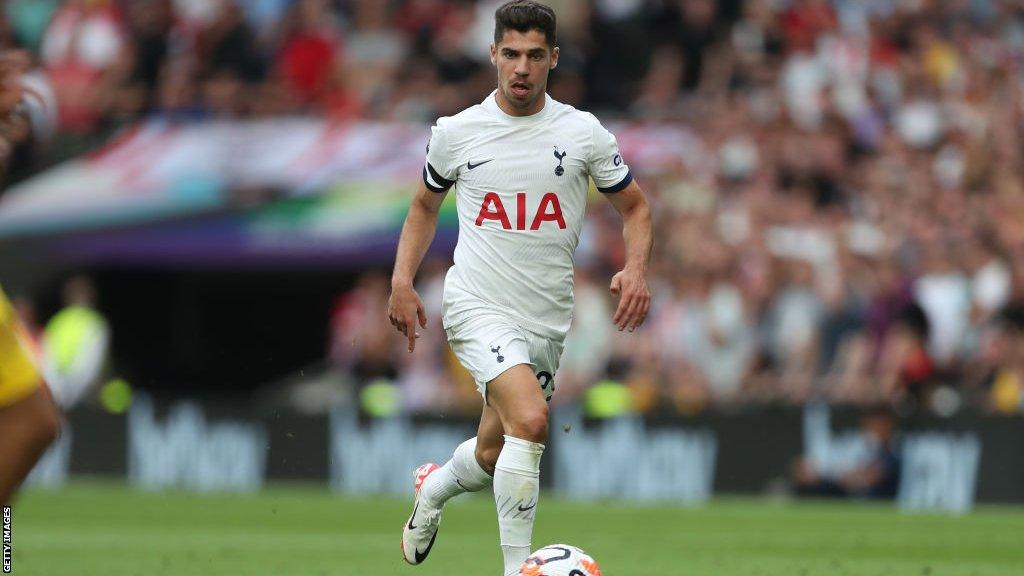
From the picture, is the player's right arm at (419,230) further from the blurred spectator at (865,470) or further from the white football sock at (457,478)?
the blurred spectator at (865,470)

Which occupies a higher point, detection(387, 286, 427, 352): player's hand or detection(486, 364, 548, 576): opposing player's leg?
detection(387, 286, 427, 352): player's hand

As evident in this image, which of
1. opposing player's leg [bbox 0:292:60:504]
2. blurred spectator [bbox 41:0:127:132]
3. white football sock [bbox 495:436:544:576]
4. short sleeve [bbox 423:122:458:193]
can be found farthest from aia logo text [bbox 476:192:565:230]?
blurred spectator [bbox 41:0:127:132]

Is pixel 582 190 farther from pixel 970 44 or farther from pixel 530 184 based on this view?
pixel 970 44

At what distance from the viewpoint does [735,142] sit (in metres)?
21.1

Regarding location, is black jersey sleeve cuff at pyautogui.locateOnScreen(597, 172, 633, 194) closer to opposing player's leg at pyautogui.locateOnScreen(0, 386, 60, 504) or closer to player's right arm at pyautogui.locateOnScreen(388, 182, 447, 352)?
player's right arm at pyautogui.locateOnScreen(388, 182, 447, 352)

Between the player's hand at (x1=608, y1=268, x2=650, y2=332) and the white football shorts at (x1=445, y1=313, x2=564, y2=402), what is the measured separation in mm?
482

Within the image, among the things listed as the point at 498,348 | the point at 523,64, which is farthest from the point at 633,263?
the point at 523,64

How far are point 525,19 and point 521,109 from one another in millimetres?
453

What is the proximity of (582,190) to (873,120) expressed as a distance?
40.1 ft

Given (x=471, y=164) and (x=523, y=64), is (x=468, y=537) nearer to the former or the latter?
(x=471, y=164)

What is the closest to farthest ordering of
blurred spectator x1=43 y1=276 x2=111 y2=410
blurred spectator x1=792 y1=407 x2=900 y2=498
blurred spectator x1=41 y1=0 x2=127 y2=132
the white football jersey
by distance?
the white football jersey
blurred spectator x1=792 y1=407 x2=900 y2=498
blurred spectator x1=43 y1=276 x2=111 y2=410
blurred spectator x1=41 y1=0 x2=127 y2=132

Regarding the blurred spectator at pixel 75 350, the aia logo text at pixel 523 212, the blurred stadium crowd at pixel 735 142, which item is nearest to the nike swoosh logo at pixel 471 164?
the aia logo text at pixel 523 212

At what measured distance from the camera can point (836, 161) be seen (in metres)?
20.6

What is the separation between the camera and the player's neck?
9.27 meters
